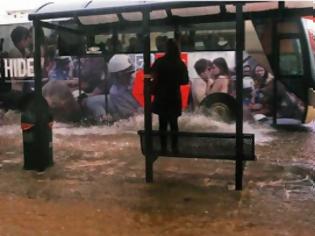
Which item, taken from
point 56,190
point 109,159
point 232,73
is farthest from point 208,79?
point 56,190

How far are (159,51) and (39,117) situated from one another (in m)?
4.17

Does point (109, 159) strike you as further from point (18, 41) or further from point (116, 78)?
point (18, 41)

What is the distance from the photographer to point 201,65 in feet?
36.1

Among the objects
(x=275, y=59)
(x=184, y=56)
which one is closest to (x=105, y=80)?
(x=184, y=56)

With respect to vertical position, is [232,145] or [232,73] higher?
[232,73]

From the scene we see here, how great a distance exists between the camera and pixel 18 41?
40.3 feet

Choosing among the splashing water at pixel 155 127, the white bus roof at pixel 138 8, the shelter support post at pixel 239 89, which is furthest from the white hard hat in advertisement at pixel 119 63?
the shelter support post at pixel 239 89

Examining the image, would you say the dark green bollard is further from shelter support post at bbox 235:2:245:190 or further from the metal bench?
shelter support post at bbox 235:2:245:190

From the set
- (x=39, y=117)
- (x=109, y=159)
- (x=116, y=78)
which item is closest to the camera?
(x=39, y=117)

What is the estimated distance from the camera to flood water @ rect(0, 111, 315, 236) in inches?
198

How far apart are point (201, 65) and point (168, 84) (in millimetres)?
4093

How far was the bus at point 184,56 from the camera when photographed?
10453mm

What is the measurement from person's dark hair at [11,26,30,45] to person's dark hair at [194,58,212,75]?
4367 mm

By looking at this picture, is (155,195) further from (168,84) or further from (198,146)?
(168,84)
